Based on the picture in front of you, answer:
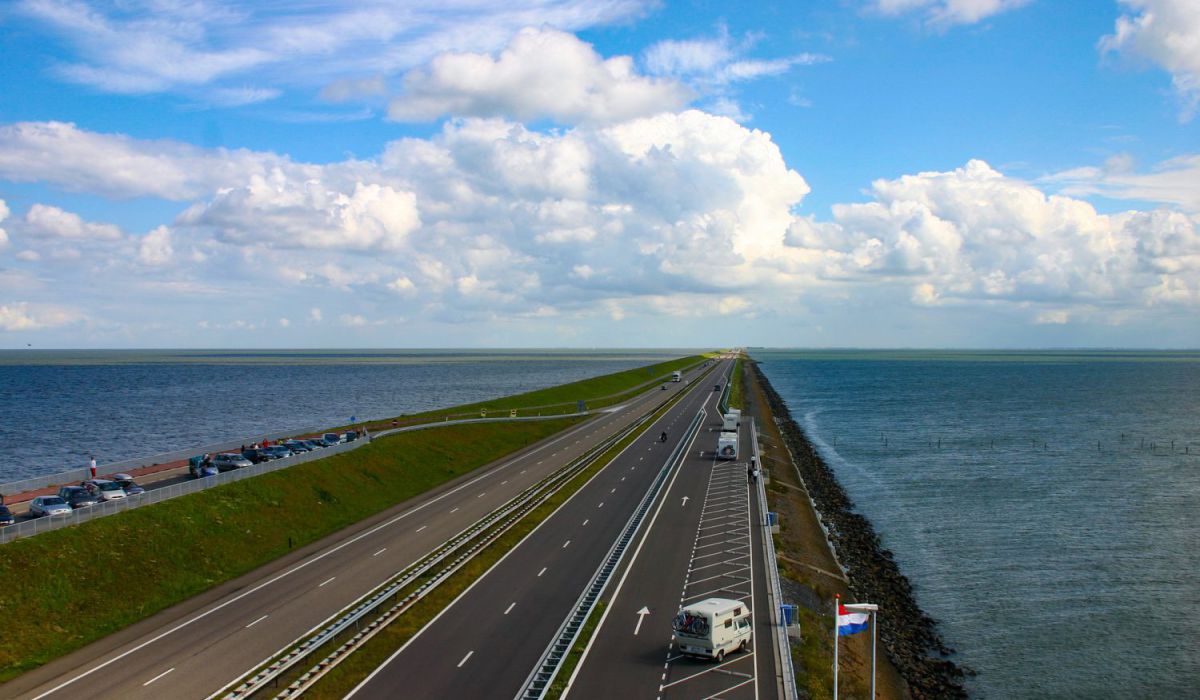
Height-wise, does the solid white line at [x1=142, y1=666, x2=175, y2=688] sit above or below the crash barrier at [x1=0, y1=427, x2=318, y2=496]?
below

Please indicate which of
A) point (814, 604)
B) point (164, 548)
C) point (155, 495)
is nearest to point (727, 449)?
point (814, 604)

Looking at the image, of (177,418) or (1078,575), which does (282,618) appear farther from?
(177,418)

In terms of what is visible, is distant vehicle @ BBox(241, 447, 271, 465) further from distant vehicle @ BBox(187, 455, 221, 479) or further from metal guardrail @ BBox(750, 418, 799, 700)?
metal guardrail @ BBox(750, 418, 799, 700)

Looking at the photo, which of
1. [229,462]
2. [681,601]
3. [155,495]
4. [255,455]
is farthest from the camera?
[255,455]

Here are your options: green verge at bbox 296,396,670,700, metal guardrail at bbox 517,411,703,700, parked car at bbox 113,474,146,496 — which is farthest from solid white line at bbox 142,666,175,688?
parked car at bbox 113,474,146,496

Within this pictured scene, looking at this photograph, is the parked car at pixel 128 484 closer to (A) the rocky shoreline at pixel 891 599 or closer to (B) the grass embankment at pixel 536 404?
(B) the grass embankment at pixel 536 404

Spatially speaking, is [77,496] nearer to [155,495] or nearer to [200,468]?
[155,495]
